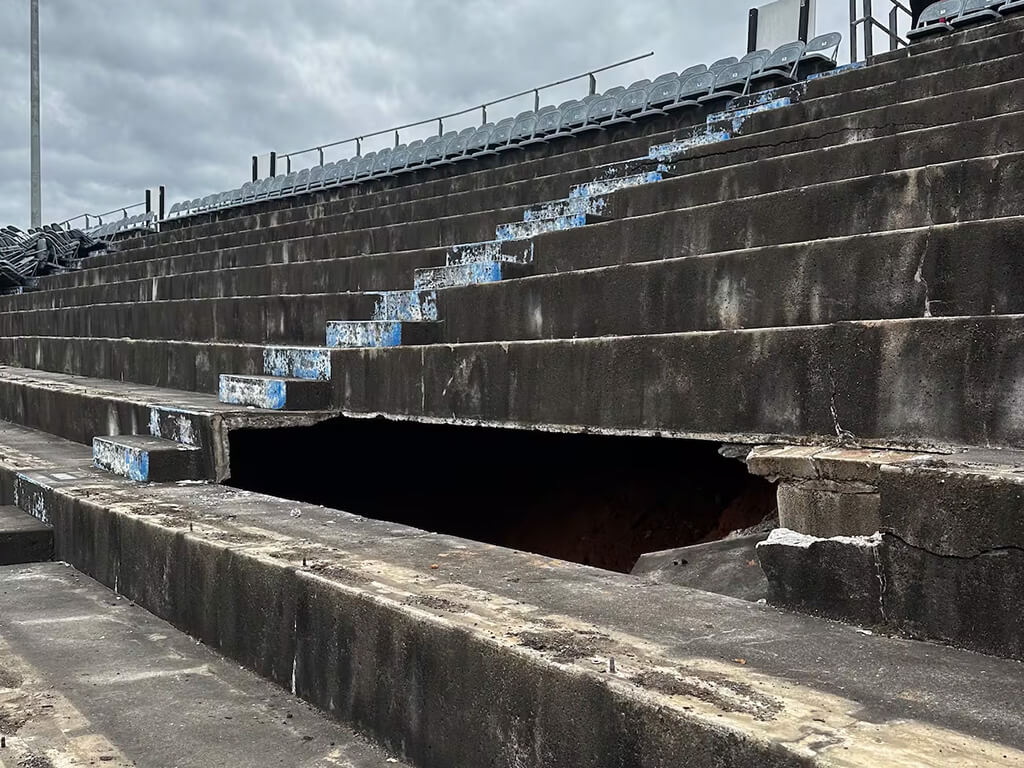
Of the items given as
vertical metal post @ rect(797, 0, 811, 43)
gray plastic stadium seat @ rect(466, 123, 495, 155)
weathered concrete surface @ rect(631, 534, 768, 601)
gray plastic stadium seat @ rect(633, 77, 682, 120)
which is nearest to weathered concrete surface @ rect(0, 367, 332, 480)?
weathered concrete surface @ rect(631, 534, 768, 601)

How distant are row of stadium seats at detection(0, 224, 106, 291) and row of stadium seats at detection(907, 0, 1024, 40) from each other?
54.5 feet

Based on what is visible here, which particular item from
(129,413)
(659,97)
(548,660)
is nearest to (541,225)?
(129,413)

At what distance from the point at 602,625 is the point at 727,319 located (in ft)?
6.54

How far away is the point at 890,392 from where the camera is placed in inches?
108

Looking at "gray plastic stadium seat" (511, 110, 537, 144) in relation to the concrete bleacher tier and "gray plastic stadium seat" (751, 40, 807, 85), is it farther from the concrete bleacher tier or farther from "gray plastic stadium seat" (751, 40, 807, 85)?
the concrete bleacher tier

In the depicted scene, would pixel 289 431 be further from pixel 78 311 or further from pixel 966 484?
pixel 78 311

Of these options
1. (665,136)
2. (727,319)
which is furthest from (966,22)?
(727,319)

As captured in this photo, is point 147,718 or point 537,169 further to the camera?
point 537,169

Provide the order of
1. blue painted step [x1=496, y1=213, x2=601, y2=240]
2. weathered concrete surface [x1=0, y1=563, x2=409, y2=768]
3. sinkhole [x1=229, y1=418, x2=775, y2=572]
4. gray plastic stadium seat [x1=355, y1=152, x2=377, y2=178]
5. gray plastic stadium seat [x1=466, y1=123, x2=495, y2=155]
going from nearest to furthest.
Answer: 1. weathered concrete surface [x1=0, y1=563, x2=409, y2=768]
2. sinkhole [x1=229, y1=418, x2=775, y2=572]
3. blue painted step [x1=496, y1=213, x2=601, y2=240]
4. gray plastic stadium seat [x1=466, y1=123, x2=495, y2=155]
5. gray plastic stadium seat [x1=355, y1=152, x2=377, y2=178]

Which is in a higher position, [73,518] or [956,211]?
[956,211]

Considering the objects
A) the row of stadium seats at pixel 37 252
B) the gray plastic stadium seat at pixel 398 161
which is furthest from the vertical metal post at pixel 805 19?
the row of stadium seats at pixel 37 252

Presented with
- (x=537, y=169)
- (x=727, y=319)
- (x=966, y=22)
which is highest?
(x=966, y=22)

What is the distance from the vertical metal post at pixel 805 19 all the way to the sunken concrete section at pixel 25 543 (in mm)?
12213

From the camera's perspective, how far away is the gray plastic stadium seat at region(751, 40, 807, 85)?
1088 cm
